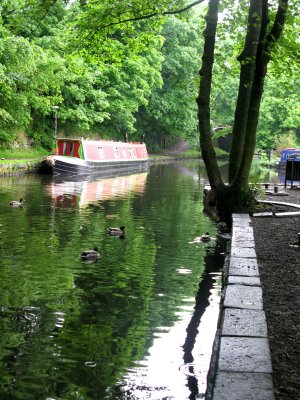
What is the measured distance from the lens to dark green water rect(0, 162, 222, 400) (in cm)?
518

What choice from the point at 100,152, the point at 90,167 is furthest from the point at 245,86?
the point at 100,152

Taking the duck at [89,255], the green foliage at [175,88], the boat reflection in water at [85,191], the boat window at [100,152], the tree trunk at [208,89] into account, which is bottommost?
the duck at [89,255]

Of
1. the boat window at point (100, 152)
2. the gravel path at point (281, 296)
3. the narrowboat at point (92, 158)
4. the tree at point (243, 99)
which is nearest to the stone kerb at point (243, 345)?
the gravel path at point (281, 296)

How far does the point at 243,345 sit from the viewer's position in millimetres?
4742

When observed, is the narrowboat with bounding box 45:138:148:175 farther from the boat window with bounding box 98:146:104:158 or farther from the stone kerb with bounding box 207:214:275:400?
the stone kerb with bounding box 207:214:275:400

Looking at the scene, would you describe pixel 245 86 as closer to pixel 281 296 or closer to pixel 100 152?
pixel 281 296

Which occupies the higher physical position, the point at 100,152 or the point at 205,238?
the point at 100,152

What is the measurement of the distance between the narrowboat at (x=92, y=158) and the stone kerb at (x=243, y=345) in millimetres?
26975

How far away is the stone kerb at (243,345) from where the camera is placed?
3.89 metres

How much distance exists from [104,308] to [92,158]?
30535 millimetres

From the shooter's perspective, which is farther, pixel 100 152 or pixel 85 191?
pixel 100 152

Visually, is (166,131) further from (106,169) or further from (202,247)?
(202,247)

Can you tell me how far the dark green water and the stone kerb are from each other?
1.65 feet

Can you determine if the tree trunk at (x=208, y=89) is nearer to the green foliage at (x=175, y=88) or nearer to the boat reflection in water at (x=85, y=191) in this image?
the boat reflection in water at (x=85, y=191)
